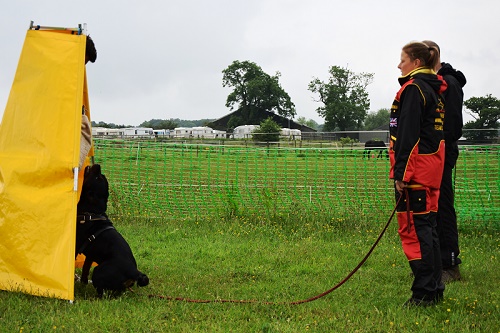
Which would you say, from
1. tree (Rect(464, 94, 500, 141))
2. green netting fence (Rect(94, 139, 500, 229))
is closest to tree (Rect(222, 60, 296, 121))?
tree (Rect(464, 94, 500, 141))

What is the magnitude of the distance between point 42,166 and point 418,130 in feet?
9.42

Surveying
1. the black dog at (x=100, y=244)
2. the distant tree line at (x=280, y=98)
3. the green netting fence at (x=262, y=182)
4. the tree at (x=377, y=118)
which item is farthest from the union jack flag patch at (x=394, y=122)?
the tree at (x=377, y=118)

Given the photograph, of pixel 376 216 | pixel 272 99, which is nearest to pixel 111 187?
pixel 376 216

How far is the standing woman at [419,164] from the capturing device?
140 inches

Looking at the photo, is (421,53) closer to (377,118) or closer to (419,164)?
(419,164)

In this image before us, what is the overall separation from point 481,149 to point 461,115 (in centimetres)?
301

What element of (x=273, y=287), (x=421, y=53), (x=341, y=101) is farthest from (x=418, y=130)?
(x=341, y=101)

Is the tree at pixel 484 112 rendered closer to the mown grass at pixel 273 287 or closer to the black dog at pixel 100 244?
the mown grass at pixel 273 287

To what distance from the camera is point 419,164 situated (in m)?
3.59

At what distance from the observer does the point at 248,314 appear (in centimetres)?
364

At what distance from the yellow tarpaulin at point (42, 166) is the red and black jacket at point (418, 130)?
2.45 m

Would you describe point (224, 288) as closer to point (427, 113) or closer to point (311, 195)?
point (427, 113)

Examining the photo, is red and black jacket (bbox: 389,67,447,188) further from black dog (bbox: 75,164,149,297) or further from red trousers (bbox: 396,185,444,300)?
black dog (bbox: 75,164,149,297)

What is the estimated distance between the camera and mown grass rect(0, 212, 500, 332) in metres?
3.42
